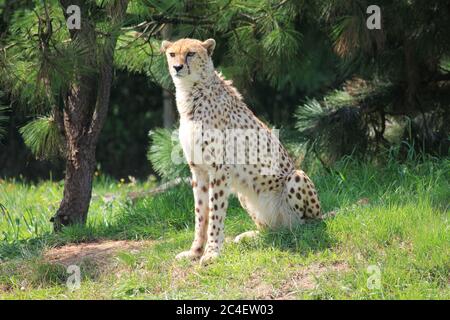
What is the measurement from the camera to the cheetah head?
168 inches

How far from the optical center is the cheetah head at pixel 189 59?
14.0 ft

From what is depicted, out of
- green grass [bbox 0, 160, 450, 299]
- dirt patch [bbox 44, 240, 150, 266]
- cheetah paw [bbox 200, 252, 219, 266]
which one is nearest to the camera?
green grass [bbox 0, 160, 450, 299]

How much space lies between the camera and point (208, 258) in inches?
166

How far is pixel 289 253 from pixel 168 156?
165cm

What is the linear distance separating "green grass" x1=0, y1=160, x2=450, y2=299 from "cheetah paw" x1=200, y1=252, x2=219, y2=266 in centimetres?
6

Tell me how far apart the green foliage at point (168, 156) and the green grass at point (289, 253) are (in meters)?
0.31

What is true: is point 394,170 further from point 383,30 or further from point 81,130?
point 81,130

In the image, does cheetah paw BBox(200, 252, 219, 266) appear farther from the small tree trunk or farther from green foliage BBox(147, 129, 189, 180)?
green foliage BBox(147, 129, 189, 180)

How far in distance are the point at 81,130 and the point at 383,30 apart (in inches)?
79.7

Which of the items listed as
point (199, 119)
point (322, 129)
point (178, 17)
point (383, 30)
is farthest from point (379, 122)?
point (199, 119)
